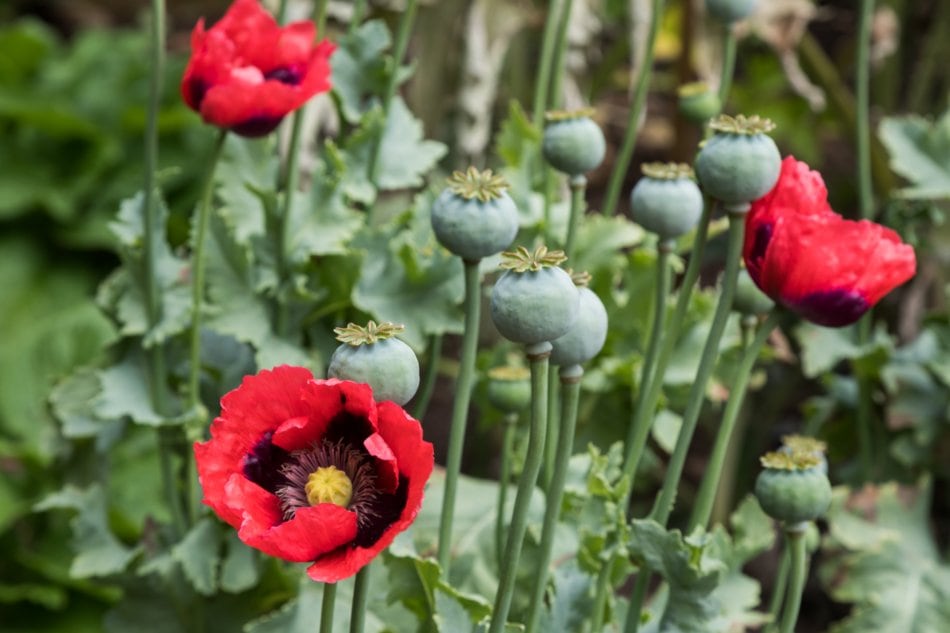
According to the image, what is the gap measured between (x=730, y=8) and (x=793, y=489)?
0.42 meters

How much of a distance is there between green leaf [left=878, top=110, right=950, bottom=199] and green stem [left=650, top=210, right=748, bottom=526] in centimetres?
69

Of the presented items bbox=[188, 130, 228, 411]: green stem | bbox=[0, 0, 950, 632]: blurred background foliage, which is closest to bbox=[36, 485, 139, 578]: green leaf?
bbox=[0, 0, 950, 632]: blurred background foliage

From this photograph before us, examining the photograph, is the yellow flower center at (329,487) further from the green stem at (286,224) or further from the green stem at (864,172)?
the green stem at (864,172)

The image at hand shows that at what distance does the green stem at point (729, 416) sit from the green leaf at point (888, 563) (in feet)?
1.48

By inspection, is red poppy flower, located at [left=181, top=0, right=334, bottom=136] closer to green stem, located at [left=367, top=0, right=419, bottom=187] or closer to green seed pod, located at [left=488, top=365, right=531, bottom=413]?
green stem, located at [left=367, top=0, right=419, bottom=187]

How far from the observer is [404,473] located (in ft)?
2.26

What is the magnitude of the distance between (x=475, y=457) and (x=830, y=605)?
52cm

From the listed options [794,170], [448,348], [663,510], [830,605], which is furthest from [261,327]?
[448,348]

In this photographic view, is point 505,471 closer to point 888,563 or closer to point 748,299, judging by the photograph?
point 748,299

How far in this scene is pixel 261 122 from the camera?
0.94 metres

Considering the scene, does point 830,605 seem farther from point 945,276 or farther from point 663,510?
point 663,510

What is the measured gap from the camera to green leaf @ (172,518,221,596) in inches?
45.3

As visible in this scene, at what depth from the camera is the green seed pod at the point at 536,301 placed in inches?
26.6

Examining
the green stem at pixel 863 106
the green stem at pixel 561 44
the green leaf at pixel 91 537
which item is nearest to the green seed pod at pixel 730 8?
the green stem at pixel 561 44
